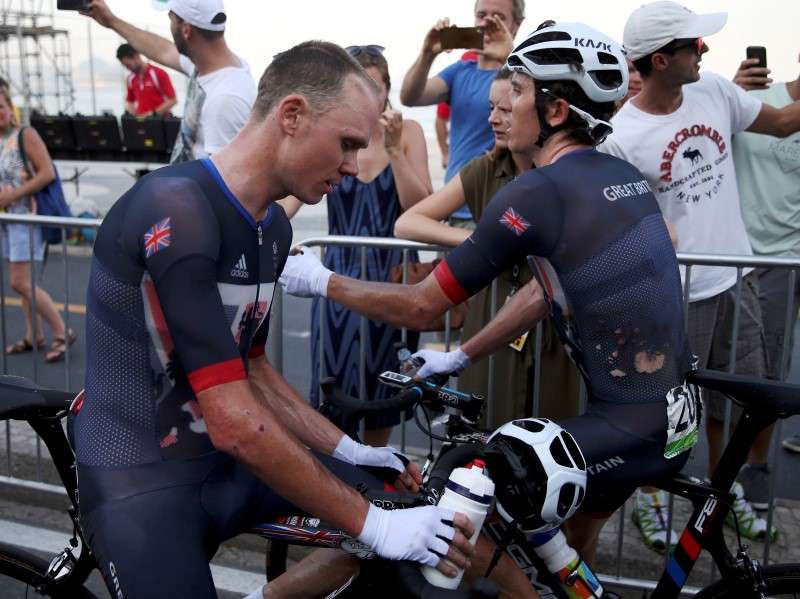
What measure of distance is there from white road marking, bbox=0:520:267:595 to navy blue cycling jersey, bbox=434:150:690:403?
1913 mm

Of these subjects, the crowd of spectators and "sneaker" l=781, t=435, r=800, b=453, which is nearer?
the crowd of spectators

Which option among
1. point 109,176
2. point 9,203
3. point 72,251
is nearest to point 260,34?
point 109,176

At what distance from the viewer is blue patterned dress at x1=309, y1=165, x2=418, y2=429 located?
3912 millimetres

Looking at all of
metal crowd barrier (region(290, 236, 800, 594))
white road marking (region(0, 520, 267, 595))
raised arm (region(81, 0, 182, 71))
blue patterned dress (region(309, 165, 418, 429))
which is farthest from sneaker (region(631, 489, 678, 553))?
raised arm (region(81, 0, 182, 71))

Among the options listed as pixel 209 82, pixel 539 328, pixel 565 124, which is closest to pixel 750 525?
pixel 539 328

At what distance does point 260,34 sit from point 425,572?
16.6 m

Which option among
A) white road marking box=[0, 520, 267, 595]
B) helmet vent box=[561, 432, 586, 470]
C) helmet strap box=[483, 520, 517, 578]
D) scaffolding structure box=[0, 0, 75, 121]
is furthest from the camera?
scaffolding structure box=[0, 0, 75, 121]

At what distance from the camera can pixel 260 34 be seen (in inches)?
680

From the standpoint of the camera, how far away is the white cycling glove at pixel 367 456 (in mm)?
2412

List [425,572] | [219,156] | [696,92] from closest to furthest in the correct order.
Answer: [425,572]
[219,156]
[696,92]

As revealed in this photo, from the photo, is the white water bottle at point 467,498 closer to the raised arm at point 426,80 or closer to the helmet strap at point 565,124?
the helmet strap at point 565,124

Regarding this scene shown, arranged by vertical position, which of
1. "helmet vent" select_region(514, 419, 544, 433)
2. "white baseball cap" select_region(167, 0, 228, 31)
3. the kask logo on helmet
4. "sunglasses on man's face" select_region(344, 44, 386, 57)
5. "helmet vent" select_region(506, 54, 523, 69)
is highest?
"white baseball cap" select_region(167, 0, 228, 31)

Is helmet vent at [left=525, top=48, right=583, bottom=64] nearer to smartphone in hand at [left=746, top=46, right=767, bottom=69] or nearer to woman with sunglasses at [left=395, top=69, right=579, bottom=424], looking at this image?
woman with sunglasses at [left=395, top=69, right=579, bottom=424]

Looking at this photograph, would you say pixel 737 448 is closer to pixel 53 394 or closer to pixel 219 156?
pixel 219 156
